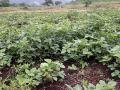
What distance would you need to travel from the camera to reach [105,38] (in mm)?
4246

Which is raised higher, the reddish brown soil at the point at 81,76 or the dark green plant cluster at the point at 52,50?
the dark green plant cluster at the point at 52,50

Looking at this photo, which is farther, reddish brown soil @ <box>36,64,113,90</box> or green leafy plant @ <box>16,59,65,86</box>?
reddish brown soil @ <box>36,64,113,90</box>

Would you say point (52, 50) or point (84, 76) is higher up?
point (52, 50)

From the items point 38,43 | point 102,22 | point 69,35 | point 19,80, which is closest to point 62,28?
point 69,35

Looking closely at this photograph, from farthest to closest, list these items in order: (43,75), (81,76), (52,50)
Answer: (52,50) → (81,76) → (43,75)

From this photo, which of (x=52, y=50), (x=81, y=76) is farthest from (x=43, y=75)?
(x=52, y=50)

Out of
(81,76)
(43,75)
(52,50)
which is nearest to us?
(43,75)

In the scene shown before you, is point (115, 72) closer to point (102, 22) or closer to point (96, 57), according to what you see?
point (96, 57)

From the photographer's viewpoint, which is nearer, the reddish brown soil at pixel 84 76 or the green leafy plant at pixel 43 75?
the green leafy plant at pixel 43 75

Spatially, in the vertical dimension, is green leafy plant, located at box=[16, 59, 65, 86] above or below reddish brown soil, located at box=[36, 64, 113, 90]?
above

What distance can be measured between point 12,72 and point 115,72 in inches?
50.3

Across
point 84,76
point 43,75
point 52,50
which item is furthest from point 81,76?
point 52,50

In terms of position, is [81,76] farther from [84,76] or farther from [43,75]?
[43,75]

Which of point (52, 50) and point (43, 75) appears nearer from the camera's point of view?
point (43, 75)
